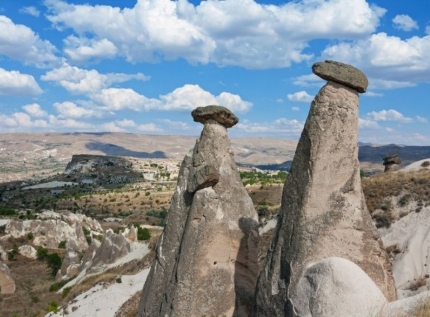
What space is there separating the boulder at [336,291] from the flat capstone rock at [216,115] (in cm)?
391

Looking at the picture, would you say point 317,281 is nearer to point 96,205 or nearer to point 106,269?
point 106,269

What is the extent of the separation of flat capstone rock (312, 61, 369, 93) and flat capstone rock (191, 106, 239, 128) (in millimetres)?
2824

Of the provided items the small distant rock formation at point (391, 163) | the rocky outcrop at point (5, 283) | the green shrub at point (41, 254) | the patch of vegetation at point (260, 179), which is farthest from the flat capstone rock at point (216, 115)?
the patch of vegetation at point (260, 179)

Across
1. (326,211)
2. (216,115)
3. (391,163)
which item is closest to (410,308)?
(326,211)

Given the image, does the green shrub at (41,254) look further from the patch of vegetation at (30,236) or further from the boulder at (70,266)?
the boulder at (70,266)

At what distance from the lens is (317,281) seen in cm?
619

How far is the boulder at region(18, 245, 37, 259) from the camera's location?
36750mm

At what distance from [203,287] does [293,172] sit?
278cm

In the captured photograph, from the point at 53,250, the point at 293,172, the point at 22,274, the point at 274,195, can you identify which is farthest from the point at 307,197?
the point at 274,195

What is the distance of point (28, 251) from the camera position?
37.2 m

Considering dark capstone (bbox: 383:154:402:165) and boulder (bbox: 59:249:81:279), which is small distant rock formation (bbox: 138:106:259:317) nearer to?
boulder (bbox: 59:249:81:279)

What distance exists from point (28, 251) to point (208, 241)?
31889 millimetres

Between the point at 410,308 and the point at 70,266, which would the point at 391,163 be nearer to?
the point at 70,266

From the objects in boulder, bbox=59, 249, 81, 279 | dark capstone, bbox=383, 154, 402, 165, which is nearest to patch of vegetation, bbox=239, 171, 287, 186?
dark capstone, bbox=383, 154, 402, 165
